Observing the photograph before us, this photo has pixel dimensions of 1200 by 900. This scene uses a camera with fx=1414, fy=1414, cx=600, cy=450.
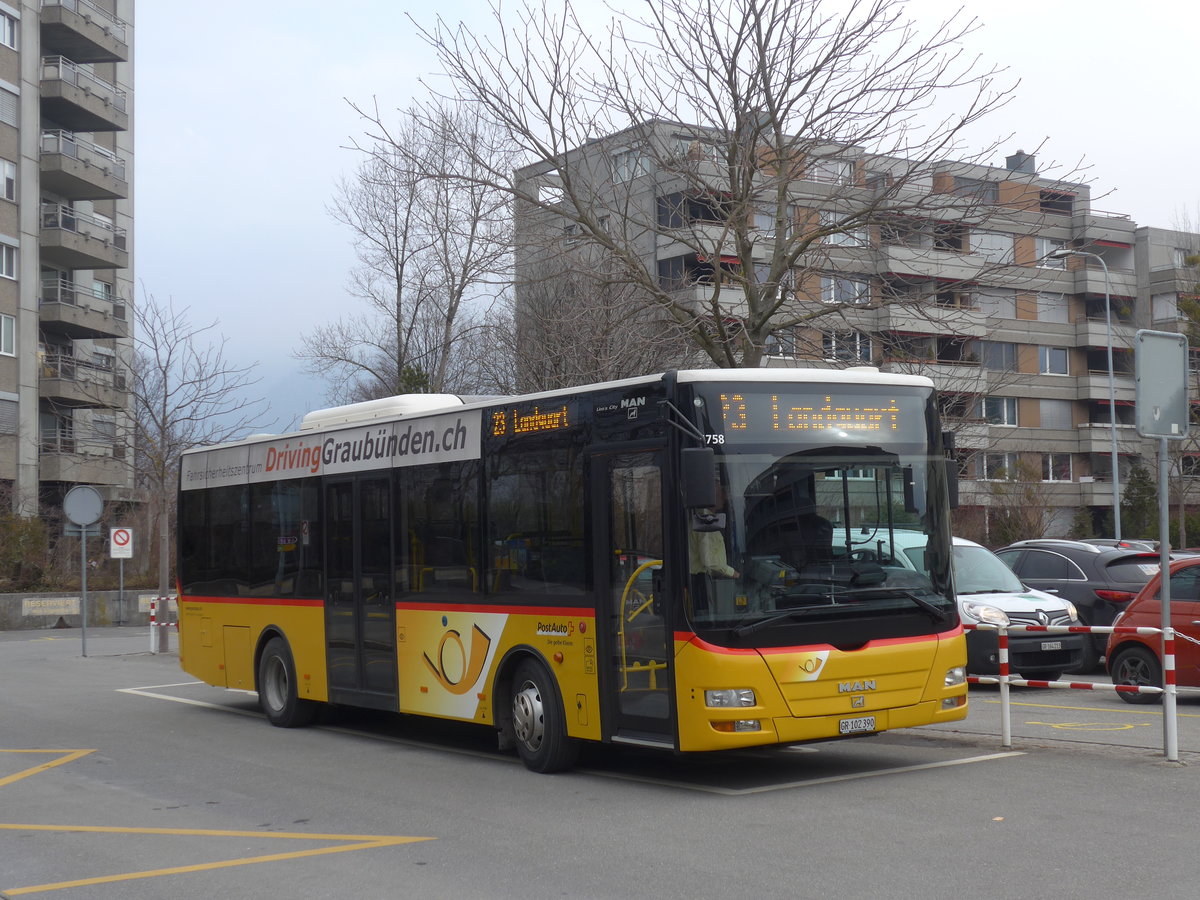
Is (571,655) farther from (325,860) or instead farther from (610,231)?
(610,231)

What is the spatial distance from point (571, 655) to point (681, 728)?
1.27m

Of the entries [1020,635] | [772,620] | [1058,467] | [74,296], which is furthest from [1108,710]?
[1058,467]

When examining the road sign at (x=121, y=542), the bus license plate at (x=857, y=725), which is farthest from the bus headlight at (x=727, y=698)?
the road sign at (x=121, y=542)

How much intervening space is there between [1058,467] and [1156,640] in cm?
5771

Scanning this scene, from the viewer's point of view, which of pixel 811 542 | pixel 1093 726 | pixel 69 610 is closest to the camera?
pixel 811 542

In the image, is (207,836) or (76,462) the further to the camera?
(76,462)

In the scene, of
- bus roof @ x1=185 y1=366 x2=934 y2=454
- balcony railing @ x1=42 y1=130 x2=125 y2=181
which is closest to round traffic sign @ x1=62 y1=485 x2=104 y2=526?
bus roof @ x1=185 y1=366 x2=934 y2=454

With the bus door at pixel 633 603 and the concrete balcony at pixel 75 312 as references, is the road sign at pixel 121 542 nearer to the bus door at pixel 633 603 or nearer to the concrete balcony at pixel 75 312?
the bus door at pixel 633 603

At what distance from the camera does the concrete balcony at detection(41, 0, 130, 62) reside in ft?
164

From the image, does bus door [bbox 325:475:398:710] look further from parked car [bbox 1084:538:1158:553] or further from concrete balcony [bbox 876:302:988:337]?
parked car [bbox 1084:538:1158:553]

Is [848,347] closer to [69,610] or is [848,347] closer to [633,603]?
[633,603]

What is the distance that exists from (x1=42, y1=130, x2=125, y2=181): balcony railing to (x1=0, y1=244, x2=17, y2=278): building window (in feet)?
12.6

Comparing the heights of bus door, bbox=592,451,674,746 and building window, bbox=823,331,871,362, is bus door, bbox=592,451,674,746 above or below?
below

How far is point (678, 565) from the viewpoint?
9.46m
